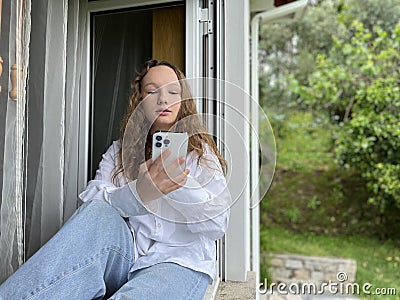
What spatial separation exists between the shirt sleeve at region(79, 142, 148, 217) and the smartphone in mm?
123

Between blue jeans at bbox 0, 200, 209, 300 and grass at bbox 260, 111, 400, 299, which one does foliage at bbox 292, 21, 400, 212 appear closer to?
grass at bbox 260, 111, 400, 299

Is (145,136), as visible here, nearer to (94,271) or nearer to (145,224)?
(145,224)

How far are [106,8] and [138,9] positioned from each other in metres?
0.12

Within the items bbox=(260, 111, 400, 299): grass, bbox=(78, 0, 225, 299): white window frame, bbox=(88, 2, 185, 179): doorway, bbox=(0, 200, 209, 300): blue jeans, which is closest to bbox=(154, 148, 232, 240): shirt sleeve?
bbox=(0, 200, 209, 300): blue jeans

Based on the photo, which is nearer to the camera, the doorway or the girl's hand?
the girl's hand

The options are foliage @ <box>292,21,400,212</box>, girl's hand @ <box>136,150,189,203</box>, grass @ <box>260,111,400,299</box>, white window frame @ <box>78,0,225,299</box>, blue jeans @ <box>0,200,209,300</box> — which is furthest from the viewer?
grass @ <box>260,111,400,299</box>

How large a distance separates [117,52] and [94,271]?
89 cm

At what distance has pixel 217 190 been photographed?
52.8 inches

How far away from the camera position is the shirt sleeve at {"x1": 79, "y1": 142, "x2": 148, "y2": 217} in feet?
4.34

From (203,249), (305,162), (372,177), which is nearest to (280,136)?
(305,162)

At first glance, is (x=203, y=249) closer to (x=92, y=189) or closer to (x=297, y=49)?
(x=92, y=189)

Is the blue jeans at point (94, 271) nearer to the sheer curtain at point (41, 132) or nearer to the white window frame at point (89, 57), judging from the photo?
the sheer curtain at point (41, 132)

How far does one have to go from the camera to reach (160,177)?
1260 mm

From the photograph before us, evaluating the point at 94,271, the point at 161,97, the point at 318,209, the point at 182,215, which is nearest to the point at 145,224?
the point at 182,215
